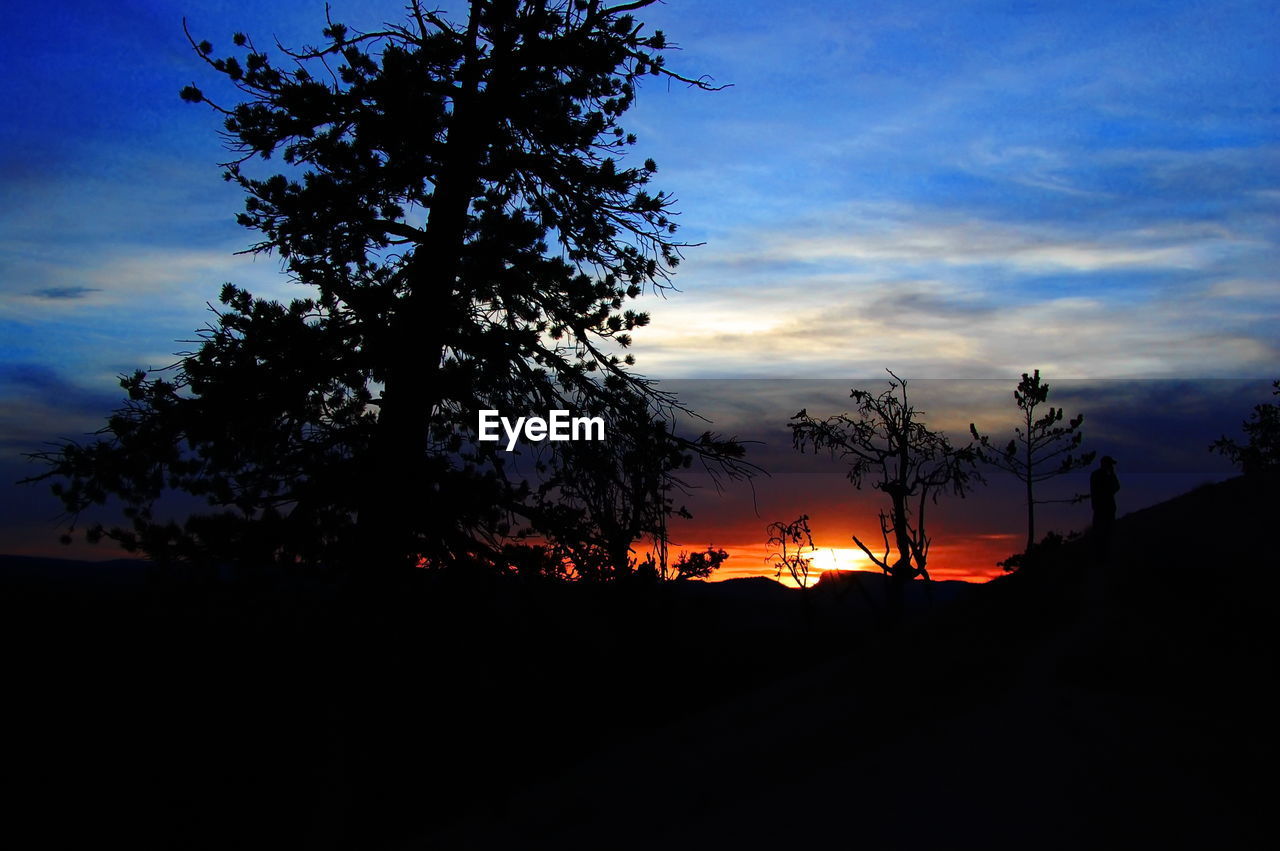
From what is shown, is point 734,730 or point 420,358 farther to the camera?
point 734,730

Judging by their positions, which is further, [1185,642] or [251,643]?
[251,643]

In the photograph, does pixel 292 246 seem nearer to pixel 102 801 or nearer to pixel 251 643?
pixel 251 643

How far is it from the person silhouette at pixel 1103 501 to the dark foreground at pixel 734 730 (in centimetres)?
49

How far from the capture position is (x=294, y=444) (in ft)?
39.4

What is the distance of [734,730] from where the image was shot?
1730 centimetres

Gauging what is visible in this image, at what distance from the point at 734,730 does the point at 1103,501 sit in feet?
28.6

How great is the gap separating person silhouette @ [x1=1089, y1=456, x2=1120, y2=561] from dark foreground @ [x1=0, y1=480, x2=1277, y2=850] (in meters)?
0.49

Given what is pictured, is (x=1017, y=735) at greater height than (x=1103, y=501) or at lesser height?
lesser

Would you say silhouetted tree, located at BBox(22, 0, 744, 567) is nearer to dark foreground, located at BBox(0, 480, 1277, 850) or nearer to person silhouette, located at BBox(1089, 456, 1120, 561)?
dark foreground, located at BBox(0, 480, 1277, 850)

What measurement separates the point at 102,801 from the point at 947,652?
24617 mm

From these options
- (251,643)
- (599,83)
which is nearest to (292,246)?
(599,83)

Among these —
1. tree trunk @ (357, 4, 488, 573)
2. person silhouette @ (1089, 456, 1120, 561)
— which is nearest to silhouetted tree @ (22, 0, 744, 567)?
tree trunk @ (357, 4, 488, 573)

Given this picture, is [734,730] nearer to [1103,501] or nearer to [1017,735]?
[1017,735]

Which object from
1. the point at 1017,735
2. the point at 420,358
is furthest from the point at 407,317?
the point at 1017,735
